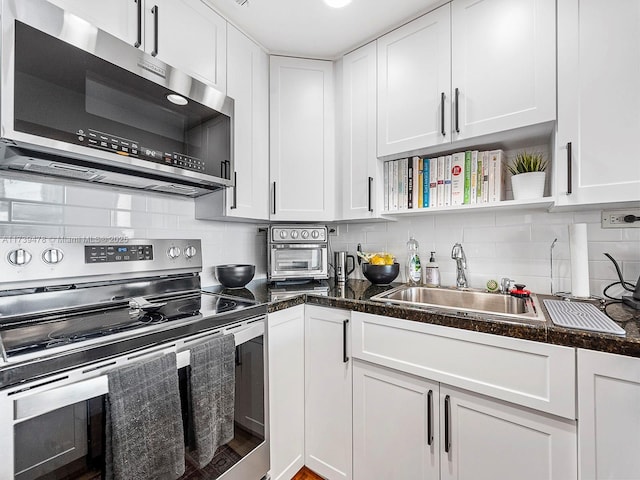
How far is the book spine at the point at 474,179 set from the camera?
1.50m

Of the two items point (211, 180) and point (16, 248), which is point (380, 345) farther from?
point (16, 248)

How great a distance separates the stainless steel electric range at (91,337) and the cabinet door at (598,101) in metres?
1.42

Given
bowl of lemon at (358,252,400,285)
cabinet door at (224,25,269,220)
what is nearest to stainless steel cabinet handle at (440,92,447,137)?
bowl of lemon at (358,252,400,285)

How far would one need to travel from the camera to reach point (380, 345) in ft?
4.17

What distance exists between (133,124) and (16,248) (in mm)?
591

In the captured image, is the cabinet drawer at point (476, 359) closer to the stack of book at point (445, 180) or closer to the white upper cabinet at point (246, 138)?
the stack of book at point (445, 180)

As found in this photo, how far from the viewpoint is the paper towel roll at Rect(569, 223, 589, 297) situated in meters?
1.24

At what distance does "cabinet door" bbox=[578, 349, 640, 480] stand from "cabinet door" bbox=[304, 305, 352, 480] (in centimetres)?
83

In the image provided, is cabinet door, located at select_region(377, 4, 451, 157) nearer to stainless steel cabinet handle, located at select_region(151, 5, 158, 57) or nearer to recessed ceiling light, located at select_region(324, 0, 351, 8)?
recessed ceiling light, located at select_region(324, 0, 351, 8)

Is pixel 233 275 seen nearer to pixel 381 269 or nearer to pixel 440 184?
pixel 381 269

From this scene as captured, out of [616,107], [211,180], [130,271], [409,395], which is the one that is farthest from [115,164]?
[616,107]

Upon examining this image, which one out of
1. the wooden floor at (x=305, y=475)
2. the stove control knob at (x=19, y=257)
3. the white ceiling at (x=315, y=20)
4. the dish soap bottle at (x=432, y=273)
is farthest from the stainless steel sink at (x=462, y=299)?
the white ceiling at (x=315, y=20)

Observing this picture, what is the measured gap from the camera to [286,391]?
1.41m

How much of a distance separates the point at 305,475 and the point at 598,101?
2.12 meters
